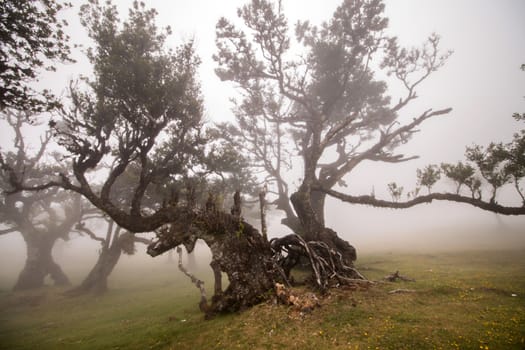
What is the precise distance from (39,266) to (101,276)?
12529mm

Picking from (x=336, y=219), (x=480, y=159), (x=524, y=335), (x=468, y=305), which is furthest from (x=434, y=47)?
(x=336, y=219)

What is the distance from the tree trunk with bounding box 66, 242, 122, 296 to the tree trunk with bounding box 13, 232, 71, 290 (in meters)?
7.71

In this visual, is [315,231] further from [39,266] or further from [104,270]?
[39,266]

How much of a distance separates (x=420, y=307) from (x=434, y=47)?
80.5 ft

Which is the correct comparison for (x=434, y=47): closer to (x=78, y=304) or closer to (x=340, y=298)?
(x=340, y=298)

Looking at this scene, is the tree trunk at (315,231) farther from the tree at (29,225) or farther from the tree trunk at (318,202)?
the tree at (29,225)

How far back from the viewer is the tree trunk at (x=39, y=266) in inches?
1043

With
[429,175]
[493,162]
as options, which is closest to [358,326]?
[429,175]

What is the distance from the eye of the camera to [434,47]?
2164 centimetres

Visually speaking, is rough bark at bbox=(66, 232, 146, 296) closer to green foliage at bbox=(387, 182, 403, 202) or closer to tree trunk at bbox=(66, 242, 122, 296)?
tree trunk at bbox=(66, 242, 122, 296)

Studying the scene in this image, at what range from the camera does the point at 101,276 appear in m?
23.2

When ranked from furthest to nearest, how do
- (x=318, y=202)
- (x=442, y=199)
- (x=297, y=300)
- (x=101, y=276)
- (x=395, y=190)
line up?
1. (x=101, y=276)
2. (x=318, y=202)
3. (x=442, y=199)
4. (x=395, y=190)
5. (x=297, y=300)

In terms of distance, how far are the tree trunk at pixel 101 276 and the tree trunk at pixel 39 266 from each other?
771 centimetres

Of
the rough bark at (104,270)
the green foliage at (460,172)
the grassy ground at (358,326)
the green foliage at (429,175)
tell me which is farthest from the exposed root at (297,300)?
the rough bark at (104,270)
